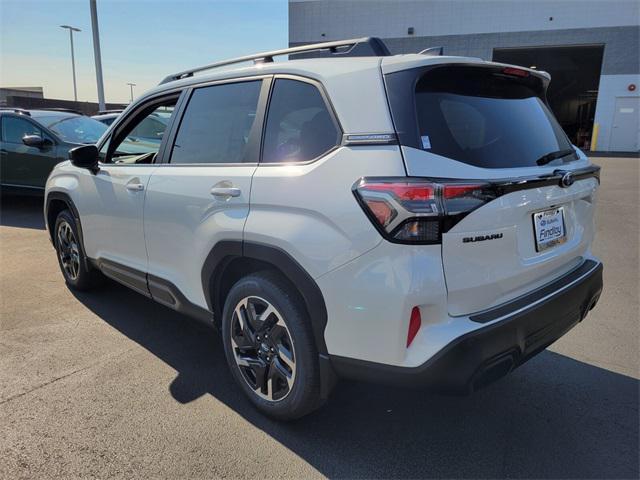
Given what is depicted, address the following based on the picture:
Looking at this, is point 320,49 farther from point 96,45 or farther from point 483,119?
point 96,45

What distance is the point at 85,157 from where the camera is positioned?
3.86 m

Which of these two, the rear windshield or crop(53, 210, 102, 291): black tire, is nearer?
the rear windshield

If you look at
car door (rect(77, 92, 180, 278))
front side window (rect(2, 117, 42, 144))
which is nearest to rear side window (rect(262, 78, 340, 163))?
car door (rect(77, 92, 180, 278))

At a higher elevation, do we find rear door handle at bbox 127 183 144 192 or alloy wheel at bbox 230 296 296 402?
rear door handle at bbox 127 183 144 192

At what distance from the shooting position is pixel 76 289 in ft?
15.6

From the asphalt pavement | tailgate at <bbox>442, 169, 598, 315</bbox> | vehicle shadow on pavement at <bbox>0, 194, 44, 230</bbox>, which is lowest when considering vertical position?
the asphalt pavement

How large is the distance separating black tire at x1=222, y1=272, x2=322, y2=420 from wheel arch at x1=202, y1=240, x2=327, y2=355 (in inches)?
2.2

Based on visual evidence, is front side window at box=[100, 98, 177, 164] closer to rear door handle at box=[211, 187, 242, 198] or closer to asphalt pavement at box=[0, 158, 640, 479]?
rear door handle at box=[211, 187, 242, 198]

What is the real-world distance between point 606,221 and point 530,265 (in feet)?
22.3

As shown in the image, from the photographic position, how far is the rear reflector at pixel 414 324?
6.50 ft

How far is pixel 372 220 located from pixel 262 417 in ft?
4.66

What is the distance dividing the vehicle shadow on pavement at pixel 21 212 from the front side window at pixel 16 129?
1.10 metres

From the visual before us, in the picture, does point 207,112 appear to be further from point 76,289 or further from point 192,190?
point 76,289

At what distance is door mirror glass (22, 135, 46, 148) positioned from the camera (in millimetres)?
7703
